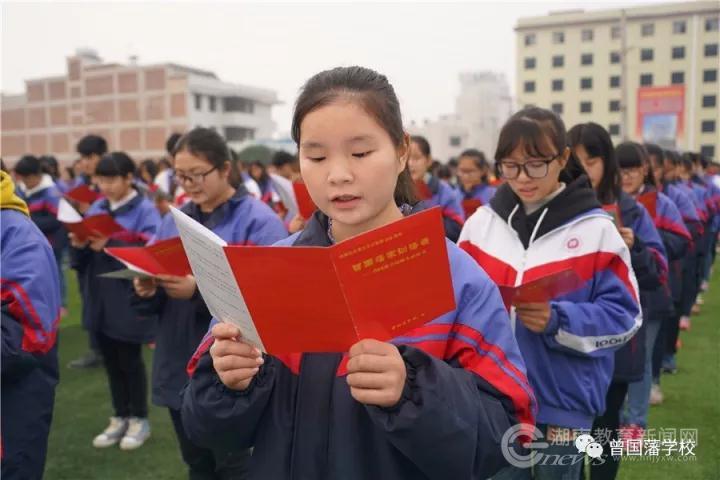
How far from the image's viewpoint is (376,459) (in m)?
1.23

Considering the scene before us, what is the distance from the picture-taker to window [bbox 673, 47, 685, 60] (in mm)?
45938

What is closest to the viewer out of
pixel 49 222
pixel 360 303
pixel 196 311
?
pixel 360 303

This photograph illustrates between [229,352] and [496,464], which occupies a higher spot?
[229,352]

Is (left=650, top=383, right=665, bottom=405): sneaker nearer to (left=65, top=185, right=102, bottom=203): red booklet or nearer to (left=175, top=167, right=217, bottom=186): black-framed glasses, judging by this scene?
(left=175, top=167, right=217, bottom=186): black-framed glasses

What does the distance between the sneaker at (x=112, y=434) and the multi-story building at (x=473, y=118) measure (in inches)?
1919

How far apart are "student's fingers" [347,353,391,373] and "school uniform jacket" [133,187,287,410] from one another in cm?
176

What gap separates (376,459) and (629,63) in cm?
5391

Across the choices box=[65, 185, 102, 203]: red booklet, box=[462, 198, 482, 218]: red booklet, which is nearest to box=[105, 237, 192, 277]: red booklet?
box=[462, 198, 482, 218]: red booklet

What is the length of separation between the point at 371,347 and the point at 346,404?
9.8 inches

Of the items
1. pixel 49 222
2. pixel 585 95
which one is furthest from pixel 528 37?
pixel 49 222

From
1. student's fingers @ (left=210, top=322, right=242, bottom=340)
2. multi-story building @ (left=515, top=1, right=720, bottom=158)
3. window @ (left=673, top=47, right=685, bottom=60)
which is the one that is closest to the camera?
student's fingers @ (left=210, top=322, right=242, bottom=340)

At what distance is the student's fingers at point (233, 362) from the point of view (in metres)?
1.14

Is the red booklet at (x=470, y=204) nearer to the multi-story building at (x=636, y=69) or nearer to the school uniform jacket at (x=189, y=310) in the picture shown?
the school uniform jacket at (x=189, y=310)

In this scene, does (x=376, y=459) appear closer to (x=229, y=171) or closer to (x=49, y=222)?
(x=229, y=171)
